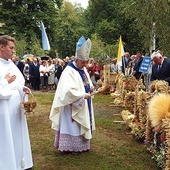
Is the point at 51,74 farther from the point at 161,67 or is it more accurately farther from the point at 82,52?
the point at 82,52

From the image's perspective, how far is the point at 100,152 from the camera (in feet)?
20.2

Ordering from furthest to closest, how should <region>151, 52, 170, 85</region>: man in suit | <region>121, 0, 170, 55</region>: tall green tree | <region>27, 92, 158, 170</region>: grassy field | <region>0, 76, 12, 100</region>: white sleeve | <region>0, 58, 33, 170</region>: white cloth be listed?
<region>121, 0, 170, 55</region>: tall green tree
<region>151, 52, 170, 85</region>: man in suit
<region>27, 92, 158, 170</region>: grassy field
<region>0, 58, 33, 170</region>: white cloth
<region>0, 76, 12, 100</region>: white sleeve

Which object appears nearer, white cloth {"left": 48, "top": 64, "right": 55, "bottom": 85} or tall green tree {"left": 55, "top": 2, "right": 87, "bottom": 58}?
white cloth {"left": 48, "top": 64, "right": 55, "bottom": 85}

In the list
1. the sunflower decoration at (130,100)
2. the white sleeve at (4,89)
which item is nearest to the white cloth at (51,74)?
the sunflower decoration at (130,100)

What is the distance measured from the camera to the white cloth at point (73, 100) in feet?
18.2

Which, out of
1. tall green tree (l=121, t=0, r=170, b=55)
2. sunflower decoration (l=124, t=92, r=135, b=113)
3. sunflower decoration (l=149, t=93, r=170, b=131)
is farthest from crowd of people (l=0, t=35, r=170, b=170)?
tall green tree (l=121, t=0, r=170, b=55)

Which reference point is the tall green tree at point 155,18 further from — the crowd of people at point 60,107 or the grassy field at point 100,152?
the grassy field at point 100,152

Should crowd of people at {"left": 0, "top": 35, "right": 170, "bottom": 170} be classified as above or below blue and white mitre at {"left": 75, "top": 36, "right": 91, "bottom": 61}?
below

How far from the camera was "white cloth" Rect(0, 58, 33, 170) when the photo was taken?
4.11m

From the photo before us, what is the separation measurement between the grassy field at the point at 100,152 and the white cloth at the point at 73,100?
51 cm

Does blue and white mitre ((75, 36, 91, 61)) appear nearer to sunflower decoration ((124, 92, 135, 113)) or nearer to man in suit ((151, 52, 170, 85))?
man in suit ((151, 52, 170, 85))

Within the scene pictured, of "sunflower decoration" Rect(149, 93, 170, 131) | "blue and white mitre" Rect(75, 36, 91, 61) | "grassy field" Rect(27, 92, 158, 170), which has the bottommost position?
"grassy field" Rect(27, 92, 158, 170)

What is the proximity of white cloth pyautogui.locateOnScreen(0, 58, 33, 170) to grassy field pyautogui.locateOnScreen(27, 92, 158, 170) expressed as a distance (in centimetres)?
92

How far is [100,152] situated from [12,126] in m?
2.34
